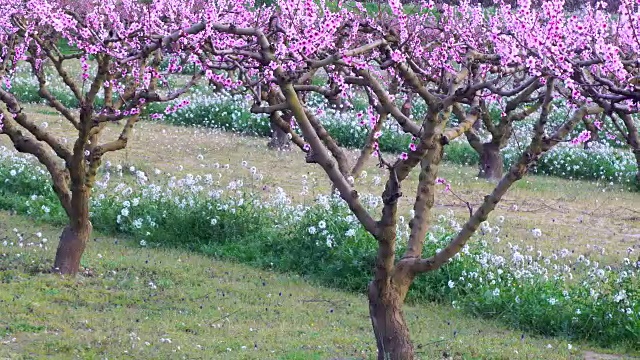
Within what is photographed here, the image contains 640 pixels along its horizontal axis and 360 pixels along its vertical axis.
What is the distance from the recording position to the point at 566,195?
595 inches

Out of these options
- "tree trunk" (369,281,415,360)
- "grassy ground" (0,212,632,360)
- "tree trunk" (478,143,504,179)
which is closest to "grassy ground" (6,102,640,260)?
"tree trunk" (478,143,504,179)

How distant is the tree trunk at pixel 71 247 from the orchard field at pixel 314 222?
1cm

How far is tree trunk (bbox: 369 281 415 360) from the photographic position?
19.5 feet

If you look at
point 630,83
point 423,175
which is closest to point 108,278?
point 423,175

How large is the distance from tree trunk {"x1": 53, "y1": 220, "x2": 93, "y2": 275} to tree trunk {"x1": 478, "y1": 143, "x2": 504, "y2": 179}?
8708 mm

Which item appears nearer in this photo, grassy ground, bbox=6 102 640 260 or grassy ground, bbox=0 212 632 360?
grassy ground, bbox=0 212 632 360

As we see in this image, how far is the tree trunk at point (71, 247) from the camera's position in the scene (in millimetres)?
8297

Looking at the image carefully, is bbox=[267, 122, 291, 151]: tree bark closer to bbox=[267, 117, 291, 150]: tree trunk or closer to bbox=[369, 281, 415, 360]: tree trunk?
bbox=[267, 117, 291, 150]: tree trunk

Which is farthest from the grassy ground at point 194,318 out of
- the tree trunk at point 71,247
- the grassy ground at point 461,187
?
the grassy ground at point 461,187

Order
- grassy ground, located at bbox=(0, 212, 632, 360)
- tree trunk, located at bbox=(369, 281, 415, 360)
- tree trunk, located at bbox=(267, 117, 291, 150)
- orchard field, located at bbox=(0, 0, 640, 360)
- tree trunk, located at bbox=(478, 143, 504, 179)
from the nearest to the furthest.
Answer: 1. orchard field, located at bbox=(0, 0, 640, 360)
2. tree trunk, located at bbox=(369, 281, 415, 360)
3. grassy ground, located at bbox=(0, 212, 632, 360)
4. tree trunk, located at bbox=(478, 143, 504, 179)
5. tree trunk, located at bbox=(267, 117, 291, 150)

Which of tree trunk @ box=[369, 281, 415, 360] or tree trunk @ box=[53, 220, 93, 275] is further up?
tree trunk @ box=[369, 281, 415, 360]

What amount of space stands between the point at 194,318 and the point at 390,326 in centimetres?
222

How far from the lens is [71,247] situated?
833 cm

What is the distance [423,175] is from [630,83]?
1365 millimetres
